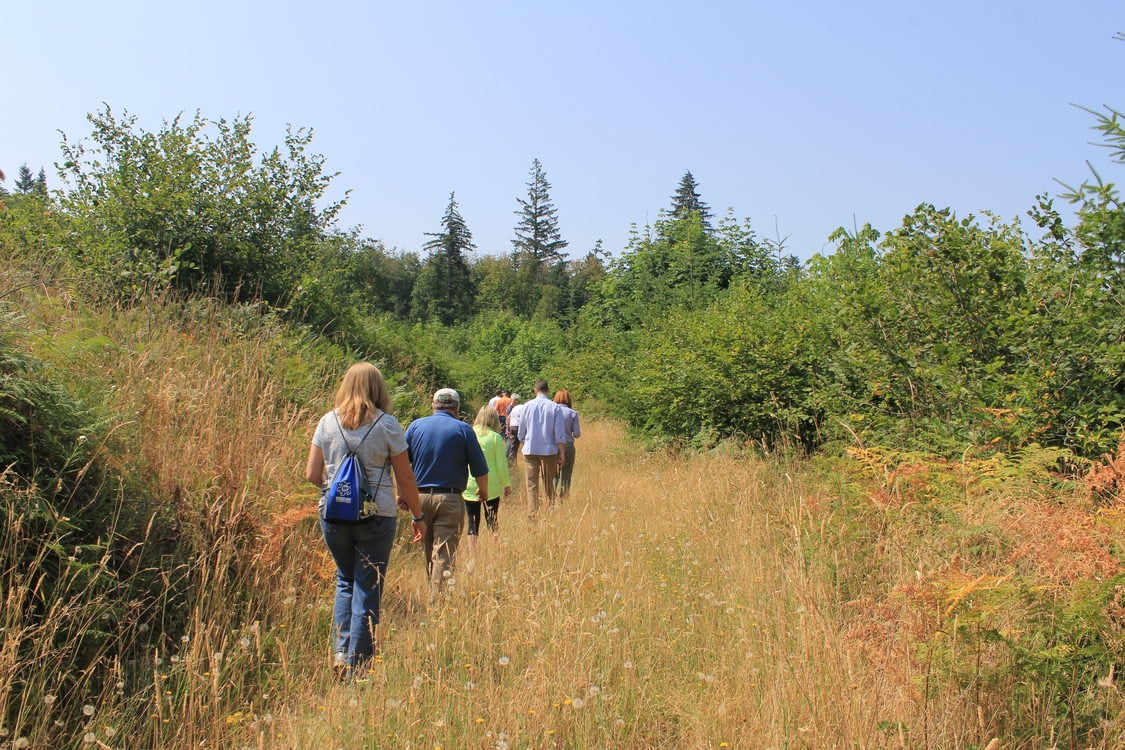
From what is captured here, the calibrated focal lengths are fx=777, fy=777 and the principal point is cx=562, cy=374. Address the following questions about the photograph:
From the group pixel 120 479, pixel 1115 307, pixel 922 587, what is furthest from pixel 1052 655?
pixel 120 479

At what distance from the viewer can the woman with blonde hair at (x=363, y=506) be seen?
4.63 metres

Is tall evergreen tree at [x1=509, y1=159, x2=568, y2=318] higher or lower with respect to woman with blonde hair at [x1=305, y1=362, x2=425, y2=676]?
higher

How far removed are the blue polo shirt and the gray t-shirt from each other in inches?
53.5

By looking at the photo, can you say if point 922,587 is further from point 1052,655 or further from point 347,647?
point 347,647

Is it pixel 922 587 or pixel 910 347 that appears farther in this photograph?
pixel 910 347

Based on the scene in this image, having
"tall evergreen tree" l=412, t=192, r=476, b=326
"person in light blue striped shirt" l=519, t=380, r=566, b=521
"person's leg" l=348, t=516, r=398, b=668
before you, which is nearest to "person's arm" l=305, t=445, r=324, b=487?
"person's leg" l=348, t=516, r=398, b=668

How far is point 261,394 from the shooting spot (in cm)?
718

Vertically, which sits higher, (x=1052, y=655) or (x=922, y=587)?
(x=922, y=587)

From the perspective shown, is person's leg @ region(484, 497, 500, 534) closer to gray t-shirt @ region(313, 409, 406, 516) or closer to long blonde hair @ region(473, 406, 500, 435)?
long blonde hair @ region(473, 406, 500, 435)

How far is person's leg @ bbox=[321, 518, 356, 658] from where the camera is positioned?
464 cm

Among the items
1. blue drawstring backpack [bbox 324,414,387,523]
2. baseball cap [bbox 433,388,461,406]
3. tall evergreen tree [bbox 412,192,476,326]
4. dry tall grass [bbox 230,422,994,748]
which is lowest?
dry tall grass [bbox 230,422,994,748]

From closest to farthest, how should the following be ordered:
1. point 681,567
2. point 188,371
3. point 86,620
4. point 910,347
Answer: point 86,620
point 681,567
point 188,371
point 910,347

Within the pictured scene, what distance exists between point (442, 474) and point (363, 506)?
63.1 inches

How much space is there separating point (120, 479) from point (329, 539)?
1316 millimetres
